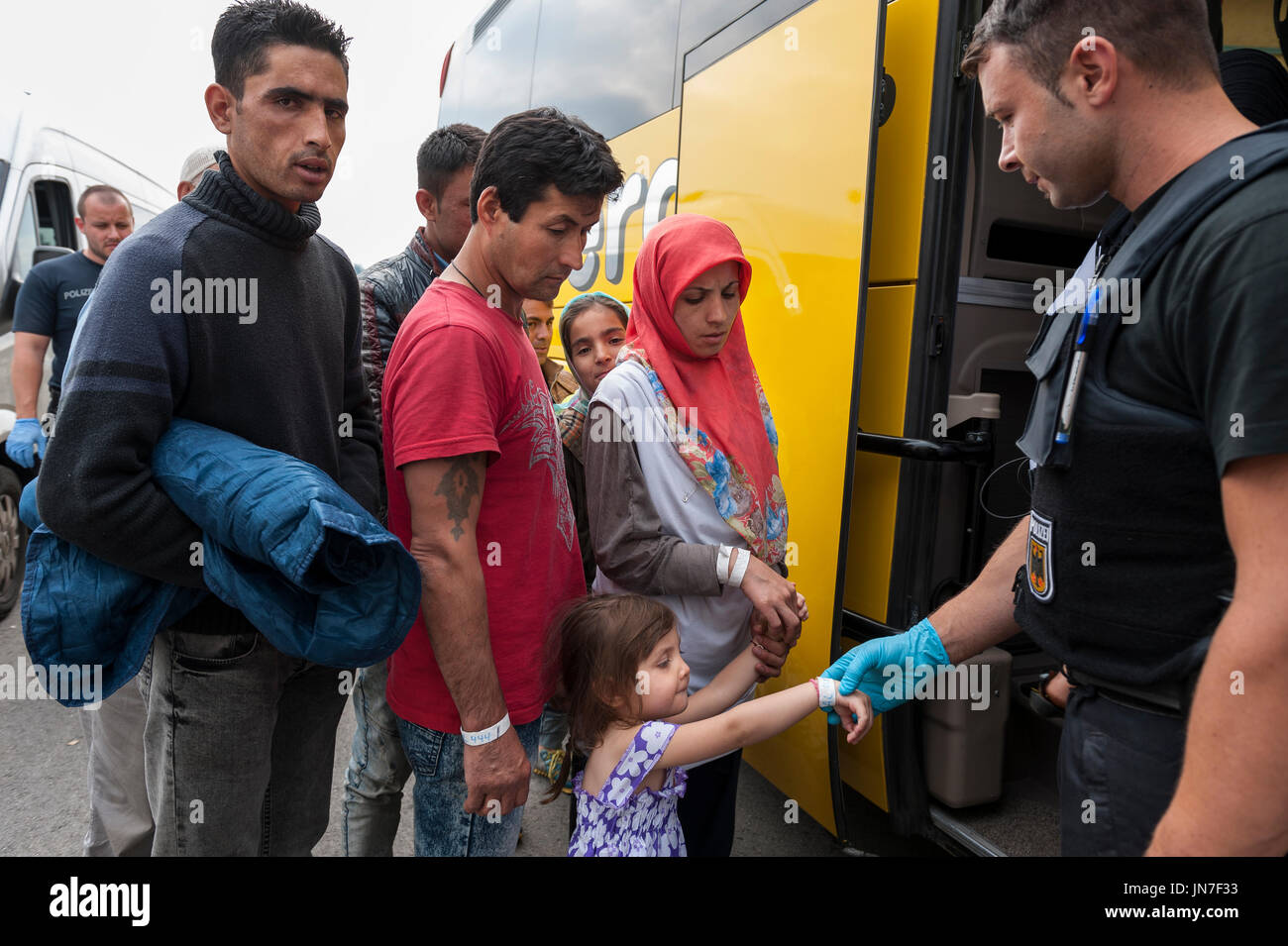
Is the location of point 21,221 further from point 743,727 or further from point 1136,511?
point 1136,511

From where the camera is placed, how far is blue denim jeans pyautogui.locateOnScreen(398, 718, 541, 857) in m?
1.56

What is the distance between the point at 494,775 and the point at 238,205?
118cm

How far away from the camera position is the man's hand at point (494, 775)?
4.87 ft

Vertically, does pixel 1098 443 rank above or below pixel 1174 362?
below

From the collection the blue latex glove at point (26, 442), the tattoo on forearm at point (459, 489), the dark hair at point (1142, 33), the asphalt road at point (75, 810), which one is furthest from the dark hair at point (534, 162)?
the blue latex glove at point (26, 442)

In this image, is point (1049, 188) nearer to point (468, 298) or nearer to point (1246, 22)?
point (468, 298)

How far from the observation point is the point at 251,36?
1.52 m

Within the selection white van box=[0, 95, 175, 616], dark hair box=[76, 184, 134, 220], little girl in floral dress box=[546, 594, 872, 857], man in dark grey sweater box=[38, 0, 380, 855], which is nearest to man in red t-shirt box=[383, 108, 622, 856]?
little girl in floral dress box=[546, 594, 872, 857]

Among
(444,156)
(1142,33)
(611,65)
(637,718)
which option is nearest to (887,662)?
(637,718)

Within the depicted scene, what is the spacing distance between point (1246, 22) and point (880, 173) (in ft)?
4.82

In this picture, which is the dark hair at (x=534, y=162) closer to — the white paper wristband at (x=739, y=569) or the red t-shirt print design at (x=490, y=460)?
the red t-shirt print design at (x=490, y=460)

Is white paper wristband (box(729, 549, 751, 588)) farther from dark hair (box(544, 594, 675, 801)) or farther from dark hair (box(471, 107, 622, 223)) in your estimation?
dark hair (box(471, 107, 622, 223))
